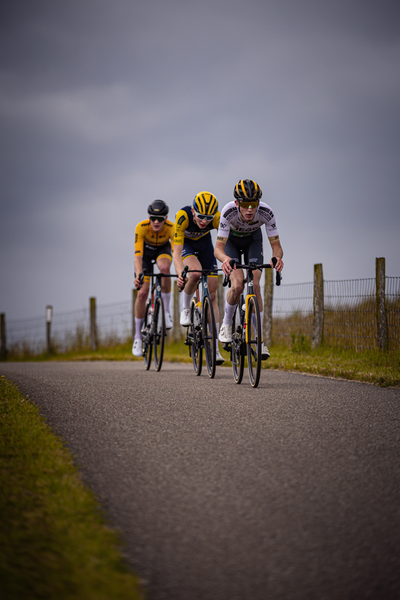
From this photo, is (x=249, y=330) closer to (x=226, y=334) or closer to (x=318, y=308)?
(x=226, y=334)

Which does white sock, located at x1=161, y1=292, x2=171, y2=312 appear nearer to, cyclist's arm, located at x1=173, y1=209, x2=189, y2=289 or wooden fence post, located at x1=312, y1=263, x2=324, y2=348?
cyclist's arm, located at x1=173, y1=209, x2=189, y2=289

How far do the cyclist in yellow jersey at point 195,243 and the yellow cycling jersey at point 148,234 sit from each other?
1.12 m

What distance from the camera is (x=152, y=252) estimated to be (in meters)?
11.3

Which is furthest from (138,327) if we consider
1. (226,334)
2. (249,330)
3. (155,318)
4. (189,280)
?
(249,330)

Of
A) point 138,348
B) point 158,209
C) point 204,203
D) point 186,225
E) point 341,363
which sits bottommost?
point 341,363

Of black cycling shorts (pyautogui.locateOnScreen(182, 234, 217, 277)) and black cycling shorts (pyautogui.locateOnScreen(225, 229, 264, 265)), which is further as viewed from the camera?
black cycling shorts (pyautogui.locateOnScreen(182, 234, 217, 277))

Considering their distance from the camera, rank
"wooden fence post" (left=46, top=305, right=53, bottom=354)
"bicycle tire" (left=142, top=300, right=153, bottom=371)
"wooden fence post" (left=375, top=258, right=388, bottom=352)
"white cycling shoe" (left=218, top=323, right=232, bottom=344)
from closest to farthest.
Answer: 1. "white cycling shoe" (left=218, top=323, right=232, bottom=344)
2. "bicycle tire" (left=142, top=300, right=153, bottom=371)
3. "wooden fence post" (left=375, top=258, right=388, bottom=352)
4. "wooden fence post" (left=46, top=305, right=53, bottom=354)

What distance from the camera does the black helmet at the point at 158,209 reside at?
416 inches

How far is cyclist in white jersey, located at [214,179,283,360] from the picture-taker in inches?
304

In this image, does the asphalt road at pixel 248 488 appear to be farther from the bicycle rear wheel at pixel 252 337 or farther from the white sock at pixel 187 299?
the white sock at pixel 187 299

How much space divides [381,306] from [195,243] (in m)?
4.62

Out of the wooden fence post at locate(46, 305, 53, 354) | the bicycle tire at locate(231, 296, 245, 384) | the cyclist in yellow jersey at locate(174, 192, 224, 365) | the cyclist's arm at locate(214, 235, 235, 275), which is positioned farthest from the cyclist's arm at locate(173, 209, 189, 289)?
the wooden fence post at locate(46, 305, 53, 354)

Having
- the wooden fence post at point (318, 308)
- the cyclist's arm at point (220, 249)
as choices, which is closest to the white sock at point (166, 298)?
the cyclist's arm at point (220, 249)

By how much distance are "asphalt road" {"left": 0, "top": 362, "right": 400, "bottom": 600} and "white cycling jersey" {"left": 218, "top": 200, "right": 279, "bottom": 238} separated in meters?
2.66
